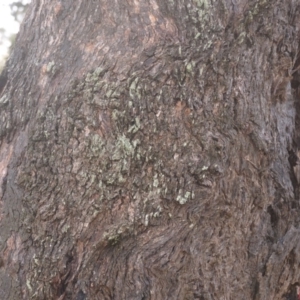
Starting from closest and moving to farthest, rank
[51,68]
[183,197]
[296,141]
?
[183,197] → [51,68] → [296,141]

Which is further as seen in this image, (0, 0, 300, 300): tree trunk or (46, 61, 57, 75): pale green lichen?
(46, 61, 57, 75): pale green lichen

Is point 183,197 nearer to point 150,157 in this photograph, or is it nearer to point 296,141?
point 150,157

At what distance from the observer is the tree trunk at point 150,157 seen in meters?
1.54

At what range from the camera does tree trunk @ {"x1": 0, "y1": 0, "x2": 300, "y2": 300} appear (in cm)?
154

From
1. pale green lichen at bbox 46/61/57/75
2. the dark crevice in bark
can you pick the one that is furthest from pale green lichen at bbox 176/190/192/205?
pale green lichen at bbox 46/61/57/75

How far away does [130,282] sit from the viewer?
1500 mm

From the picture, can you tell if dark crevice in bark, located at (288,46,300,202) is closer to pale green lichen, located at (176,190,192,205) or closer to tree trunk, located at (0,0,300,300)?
tree trunk, located at (0,0,300,300)

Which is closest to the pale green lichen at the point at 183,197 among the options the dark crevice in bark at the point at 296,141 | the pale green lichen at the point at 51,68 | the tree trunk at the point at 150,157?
the tree trunk at the point at 150,157

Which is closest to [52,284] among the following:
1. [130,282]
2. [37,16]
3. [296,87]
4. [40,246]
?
[40,246]

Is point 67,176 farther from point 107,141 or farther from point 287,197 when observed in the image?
point 287,197

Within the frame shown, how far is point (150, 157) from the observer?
1.59m

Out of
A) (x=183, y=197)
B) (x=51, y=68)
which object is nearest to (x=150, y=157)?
(x=183, y=197)

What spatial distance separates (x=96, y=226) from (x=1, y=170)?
1.34 ft

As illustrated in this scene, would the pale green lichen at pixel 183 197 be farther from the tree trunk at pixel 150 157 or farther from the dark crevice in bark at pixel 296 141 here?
the dark crevice in bark at pixel 296 141
